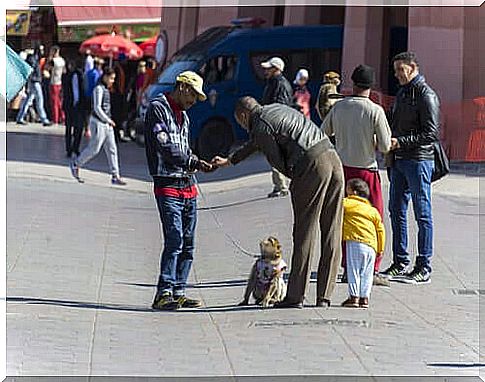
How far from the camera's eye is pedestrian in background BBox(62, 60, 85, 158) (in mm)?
22547

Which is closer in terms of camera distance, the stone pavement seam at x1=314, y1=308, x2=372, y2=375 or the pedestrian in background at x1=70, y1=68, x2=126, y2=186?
the stone pavement seam at x1=314, y1=308, x2=372, y2=375

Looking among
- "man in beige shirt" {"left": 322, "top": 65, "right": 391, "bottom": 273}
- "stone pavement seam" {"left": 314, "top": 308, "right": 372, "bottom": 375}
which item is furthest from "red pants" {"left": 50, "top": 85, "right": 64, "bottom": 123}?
"stone pavement seam" {"left": 314, "top": 308, "right": 372, "bottom": 375}

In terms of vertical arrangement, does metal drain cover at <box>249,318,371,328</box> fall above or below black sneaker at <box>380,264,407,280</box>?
below

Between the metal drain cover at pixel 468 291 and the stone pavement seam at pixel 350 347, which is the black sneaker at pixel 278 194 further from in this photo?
the stone pavement seam at pixel 350 347

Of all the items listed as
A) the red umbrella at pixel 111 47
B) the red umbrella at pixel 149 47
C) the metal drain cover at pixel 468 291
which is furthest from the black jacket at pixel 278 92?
the red umbrella at pixel 149 47

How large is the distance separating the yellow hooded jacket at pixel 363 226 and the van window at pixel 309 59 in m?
14.5

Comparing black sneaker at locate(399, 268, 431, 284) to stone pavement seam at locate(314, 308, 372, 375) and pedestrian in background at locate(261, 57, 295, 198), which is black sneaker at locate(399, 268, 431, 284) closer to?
stone pavement seam at locate(314, 308, 372, 375)

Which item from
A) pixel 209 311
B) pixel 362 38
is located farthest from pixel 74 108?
pixel 209 311

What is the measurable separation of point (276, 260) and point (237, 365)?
1.83 m

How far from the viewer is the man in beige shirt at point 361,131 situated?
10.2 metres

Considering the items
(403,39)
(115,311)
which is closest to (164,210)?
(115,311)

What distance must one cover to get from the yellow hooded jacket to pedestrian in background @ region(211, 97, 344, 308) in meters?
0.16

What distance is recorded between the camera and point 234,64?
23812 mm

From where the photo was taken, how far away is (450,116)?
19.4 meters
